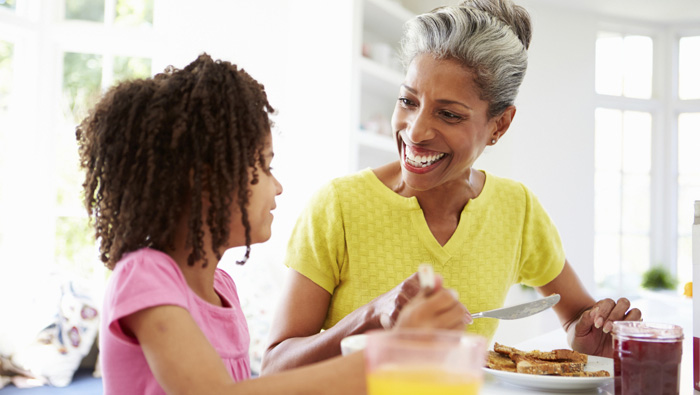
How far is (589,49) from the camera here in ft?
18.3

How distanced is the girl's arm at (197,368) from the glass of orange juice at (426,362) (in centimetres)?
20

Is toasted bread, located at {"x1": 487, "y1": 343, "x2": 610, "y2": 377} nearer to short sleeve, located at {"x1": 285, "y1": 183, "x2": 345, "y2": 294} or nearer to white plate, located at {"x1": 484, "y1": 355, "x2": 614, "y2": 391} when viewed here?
white plate, located at {"x1": 484, "y1": 355, "x2": 614, "y2": 391}

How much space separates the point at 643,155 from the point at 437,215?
16.7 ft

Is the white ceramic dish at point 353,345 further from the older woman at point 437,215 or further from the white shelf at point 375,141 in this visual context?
the white shelf at point 375,141

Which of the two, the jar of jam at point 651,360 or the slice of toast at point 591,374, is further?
the slice of toast at point 591,374

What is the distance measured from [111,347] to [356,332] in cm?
42

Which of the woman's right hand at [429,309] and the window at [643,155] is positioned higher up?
the window at [643,155]

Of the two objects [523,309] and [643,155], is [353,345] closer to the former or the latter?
[523,309]

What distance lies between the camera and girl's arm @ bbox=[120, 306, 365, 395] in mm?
720

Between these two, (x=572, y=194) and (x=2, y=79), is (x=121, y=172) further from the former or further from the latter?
(x=572, y=194)

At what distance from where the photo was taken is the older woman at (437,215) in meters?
1.43

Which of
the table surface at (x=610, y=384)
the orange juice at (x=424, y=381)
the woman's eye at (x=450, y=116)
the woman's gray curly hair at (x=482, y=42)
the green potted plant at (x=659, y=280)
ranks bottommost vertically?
the green potted plant at (x=659, y=280)

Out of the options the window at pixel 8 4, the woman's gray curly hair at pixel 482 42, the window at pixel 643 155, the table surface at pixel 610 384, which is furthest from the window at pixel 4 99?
the window at pixel 643 155

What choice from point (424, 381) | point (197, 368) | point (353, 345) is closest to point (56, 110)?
point (197, 368)
